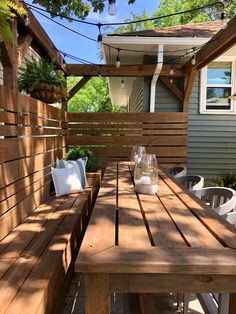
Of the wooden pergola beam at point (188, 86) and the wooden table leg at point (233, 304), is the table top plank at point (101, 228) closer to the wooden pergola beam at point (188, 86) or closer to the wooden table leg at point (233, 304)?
the wooden table leg at point (233, 304)

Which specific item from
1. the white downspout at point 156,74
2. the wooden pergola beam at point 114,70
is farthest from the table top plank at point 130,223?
the wooden pergola beam at point 114,70

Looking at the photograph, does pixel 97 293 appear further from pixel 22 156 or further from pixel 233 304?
pixel 22 156

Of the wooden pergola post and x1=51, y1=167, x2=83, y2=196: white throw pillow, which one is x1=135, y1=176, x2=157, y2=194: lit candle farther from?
x1=51, y1=167, x2=83, y2=196: white throw pillow

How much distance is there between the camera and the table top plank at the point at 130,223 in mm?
1361

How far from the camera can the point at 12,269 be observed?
186 cm

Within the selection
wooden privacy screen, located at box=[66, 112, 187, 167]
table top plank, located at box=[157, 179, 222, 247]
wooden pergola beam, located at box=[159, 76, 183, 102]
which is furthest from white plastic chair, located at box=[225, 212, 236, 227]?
wooden pergola beam, located at box=[159, 76, 183, 102]

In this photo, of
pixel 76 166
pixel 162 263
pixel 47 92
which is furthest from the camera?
pixel 76 166

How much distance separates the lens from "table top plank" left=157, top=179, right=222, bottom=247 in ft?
4.49

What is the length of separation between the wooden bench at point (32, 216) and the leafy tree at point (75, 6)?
1.26 metres

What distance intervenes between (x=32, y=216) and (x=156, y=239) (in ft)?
6.31

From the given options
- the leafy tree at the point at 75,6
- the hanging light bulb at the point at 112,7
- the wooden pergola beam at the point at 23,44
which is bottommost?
the wooden pergola beam at the point at 23,44

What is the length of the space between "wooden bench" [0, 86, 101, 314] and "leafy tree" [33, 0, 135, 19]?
1.26 meters

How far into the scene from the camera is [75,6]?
4312 millimetres

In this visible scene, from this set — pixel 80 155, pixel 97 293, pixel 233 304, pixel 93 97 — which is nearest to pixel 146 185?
pixel 233 304
